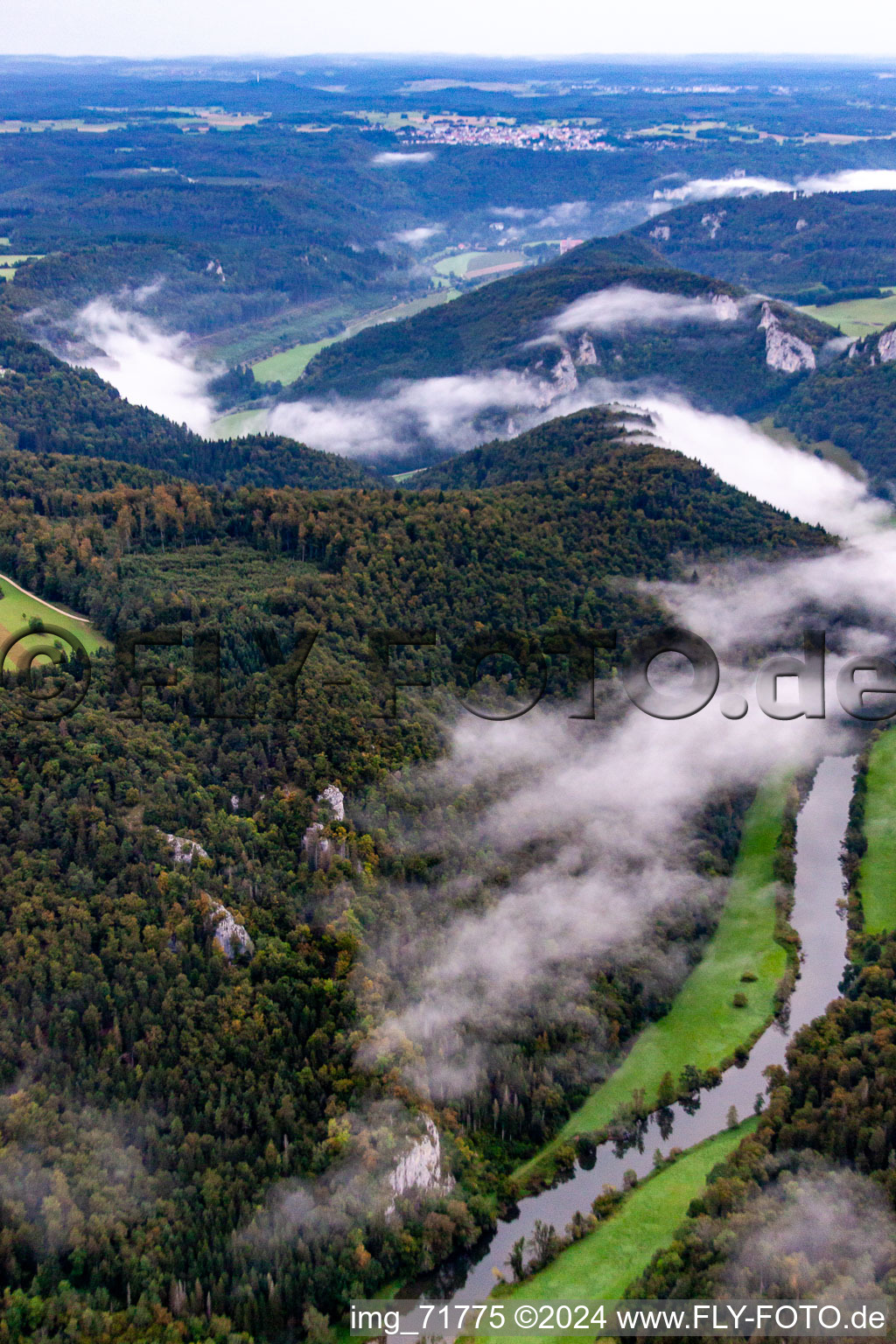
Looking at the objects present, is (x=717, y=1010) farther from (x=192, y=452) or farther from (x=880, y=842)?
(x=192, y=452)

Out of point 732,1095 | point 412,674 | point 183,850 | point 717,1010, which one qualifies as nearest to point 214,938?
point 183,850

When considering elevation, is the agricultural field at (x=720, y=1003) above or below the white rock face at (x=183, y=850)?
below

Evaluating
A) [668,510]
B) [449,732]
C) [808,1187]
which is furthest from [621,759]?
[808,1187]

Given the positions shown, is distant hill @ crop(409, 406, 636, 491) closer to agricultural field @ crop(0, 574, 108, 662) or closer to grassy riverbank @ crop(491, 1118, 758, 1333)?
agricultural field @ crop(0, 574, 108, 662)

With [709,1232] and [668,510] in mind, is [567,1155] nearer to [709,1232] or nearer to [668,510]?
[709,1232]

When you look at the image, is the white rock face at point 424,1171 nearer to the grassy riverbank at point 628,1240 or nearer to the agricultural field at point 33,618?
the grassy riverbank at point 628,1240

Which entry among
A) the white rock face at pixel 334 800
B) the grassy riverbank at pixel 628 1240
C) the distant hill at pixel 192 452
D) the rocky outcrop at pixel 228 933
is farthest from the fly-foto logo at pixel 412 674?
the distant hill at pixel 192 452

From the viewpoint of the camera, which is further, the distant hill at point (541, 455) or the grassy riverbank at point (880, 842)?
the distant hill at point (541, 455)
